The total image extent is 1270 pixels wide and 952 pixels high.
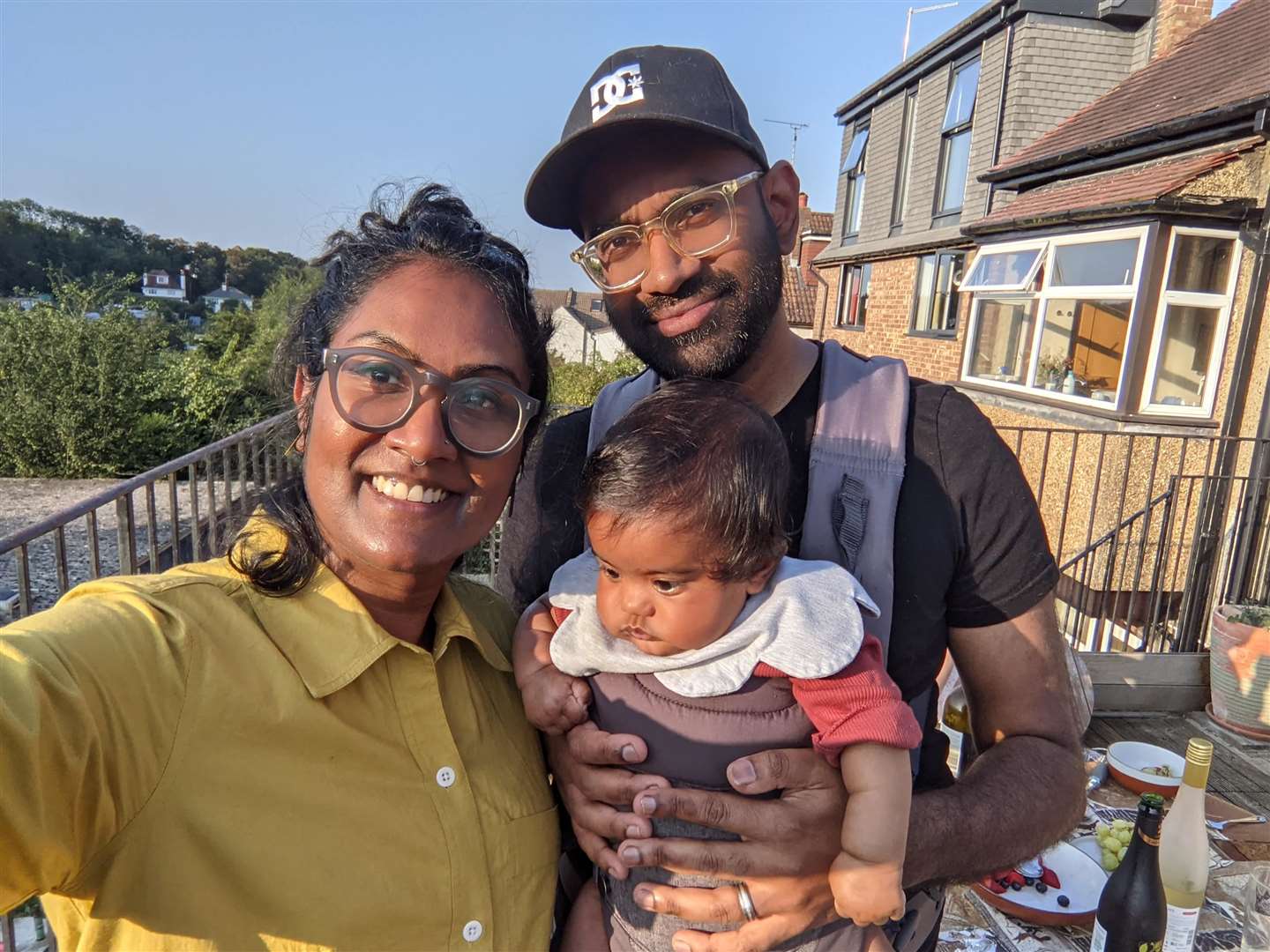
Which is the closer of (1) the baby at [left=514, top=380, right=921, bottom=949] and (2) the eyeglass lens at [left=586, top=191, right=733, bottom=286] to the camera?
(1) the baby at [left=514, top=380, right=921, bottom=949]

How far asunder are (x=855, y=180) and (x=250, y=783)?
67.5 ft

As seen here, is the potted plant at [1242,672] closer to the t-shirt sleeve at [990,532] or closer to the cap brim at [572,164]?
the t-shirt sleeve at [990,532]

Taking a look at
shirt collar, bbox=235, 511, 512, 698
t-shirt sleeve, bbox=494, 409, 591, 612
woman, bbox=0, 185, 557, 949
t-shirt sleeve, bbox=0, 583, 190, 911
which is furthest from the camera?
t-shirt sleeve, bbox=494, 409, 591, 612

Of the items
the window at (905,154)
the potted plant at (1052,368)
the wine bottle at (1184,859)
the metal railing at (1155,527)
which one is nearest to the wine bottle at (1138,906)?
the wine bottle at (1184,859)

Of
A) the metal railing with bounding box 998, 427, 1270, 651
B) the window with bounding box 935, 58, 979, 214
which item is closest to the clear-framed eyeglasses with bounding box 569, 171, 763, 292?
the metal railing with bounding box 998, 427, 1270, 651

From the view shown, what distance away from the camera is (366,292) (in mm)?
1649

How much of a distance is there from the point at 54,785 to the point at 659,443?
118cm

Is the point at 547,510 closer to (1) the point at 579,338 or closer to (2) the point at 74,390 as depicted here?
(2) the point at 74,390

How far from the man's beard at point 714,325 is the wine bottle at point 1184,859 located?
85.8 inches

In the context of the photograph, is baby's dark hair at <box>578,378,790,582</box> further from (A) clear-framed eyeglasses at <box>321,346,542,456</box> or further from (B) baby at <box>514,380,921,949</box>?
(A) clear-framed eyeglasses at <box>321,346,542,456</box>

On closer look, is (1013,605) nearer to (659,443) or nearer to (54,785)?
(659,443)

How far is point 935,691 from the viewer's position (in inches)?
75.4

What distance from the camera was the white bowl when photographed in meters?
4.20

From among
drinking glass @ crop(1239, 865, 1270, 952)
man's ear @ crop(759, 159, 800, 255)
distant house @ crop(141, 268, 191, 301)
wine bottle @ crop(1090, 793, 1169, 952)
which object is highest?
distant house @ crop(141, 268, 191, 301)
